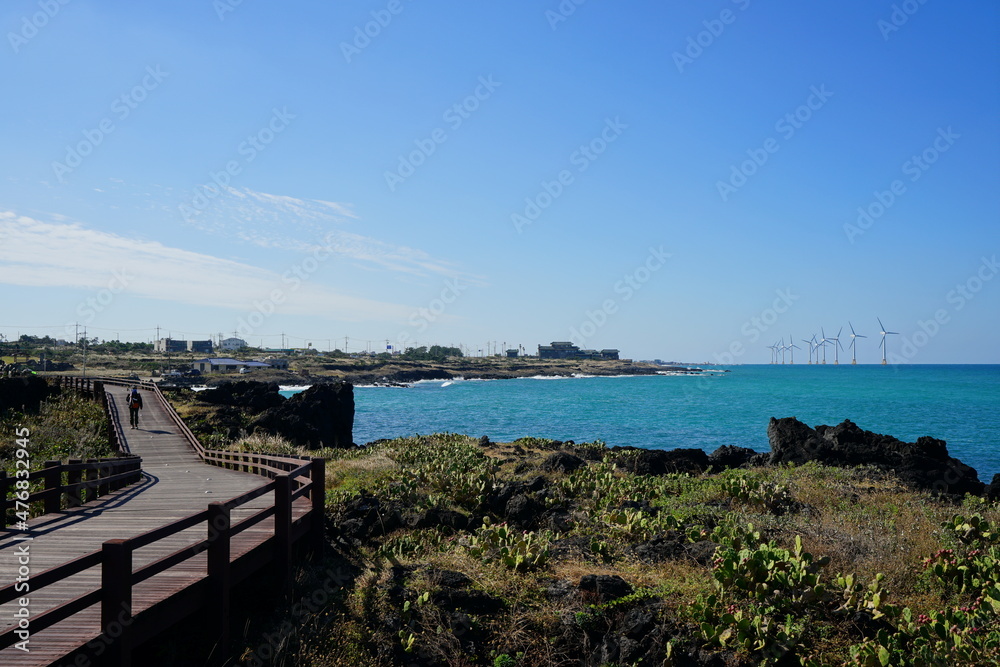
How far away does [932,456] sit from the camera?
75.4ft

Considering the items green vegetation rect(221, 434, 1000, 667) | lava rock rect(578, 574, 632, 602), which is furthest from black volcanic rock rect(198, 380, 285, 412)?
lava rock rect(578, 574, 632, 602)

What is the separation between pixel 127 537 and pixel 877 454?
74.4ft

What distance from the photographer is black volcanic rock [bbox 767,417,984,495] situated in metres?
20.2

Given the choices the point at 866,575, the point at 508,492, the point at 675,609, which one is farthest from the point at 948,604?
the point at 508,492

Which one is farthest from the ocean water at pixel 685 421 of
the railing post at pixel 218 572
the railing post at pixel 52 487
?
the railing post at pixel 52 487

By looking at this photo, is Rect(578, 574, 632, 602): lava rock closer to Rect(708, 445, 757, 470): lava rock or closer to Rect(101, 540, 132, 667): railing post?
Rect(101, 540, 132, 667): railing post

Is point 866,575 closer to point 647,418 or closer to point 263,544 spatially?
point 263,544

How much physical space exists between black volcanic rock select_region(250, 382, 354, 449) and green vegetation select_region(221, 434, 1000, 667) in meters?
16.5

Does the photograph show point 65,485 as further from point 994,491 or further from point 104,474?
point 994,491

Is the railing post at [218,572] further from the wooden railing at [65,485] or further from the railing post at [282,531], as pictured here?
the wooden railing at [65,485]

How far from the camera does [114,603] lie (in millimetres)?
6430

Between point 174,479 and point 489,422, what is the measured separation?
47.5 metres

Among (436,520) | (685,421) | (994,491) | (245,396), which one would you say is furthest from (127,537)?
(685,421)

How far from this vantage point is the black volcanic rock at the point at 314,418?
3306 centimetres
